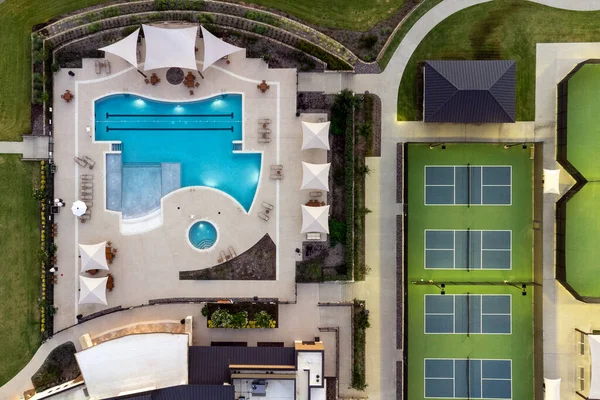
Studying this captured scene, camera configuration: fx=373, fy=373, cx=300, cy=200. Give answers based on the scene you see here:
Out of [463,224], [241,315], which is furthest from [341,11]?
[241,315]

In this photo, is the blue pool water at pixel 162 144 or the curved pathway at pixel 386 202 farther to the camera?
the curved pathway at pixel 386 202

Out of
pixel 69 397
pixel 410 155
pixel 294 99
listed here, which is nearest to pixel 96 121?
pixel 294 99

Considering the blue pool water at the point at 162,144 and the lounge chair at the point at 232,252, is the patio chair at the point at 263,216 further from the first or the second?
the lounge chair at the point at 232,252

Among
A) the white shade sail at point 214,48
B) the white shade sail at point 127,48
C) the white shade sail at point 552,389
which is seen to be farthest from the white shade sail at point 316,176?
the white shade sail at point 552,389

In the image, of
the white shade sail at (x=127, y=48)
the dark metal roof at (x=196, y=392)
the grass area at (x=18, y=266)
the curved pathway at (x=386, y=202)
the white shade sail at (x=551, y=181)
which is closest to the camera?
the dark metal roof at (x=196, y=392)

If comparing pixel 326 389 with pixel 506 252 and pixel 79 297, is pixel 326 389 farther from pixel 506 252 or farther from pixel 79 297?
pixel 79 297

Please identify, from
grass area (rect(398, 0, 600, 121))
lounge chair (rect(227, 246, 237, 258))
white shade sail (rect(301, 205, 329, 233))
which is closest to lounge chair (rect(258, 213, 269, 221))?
white shade sail (rect(301, 205, 329, 233))

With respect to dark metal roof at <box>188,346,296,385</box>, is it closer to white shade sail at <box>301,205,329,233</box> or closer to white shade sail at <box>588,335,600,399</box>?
white shade sail at <box>301,205,329,233</box>
